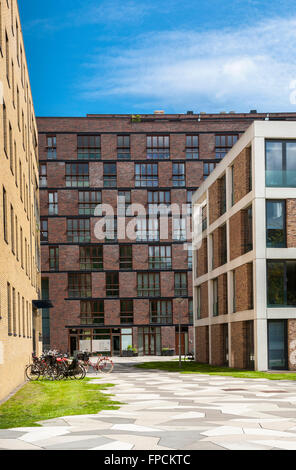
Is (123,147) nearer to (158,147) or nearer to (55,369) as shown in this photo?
(158,147)

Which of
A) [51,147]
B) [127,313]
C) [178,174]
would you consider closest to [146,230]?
[178,174]

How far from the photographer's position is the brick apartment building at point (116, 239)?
2549 inches

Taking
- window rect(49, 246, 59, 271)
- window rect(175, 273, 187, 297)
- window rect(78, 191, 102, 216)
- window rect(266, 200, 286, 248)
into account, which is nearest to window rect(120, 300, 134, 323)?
window rect(175, 273, 187, 297)

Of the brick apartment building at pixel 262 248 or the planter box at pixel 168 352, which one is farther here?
the planter box at pixel 168 352

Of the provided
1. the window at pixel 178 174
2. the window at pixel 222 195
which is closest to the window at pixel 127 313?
the window at pixel 178 174

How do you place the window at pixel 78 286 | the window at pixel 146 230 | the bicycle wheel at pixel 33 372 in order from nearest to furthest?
the bicycle wheel at pixel 33 372 → the window at pixel 78 286 → the window at pixel 146 230

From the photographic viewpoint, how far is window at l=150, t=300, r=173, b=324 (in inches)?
2569

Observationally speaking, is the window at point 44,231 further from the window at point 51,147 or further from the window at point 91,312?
the window at point 91,312

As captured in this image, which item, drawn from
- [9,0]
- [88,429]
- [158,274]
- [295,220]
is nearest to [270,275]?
[295,220]

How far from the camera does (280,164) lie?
101ft

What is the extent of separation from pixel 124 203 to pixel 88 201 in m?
3.62

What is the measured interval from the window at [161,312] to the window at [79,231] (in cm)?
924
